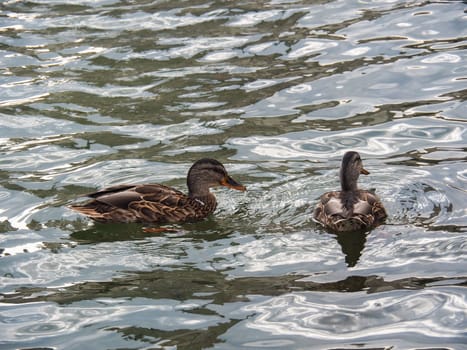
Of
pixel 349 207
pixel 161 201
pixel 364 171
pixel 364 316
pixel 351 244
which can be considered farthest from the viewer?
pixel 364 171

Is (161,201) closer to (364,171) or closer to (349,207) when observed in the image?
(349,207)

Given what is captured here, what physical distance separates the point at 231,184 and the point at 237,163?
3.08ft

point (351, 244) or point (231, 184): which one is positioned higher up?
point (231, 184)

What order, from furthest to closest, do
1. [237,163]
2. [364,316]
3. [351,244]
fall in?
[237,163] < [351,244] < [364,316]

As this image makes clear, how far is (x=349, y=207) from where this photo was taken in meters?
9.02

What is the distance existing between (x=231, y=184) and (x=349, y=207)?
1.44 m

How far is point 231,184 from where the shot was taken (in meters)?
10.0

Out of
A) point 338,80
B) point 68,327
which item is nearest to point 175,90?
point 338,80

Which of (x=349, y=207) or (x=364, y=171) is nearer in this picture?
(x=349, y=207)

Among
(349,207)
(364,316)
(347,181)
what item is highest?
(347,181)

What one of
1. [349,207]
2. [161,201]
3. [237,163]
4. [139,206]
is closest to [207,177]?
[161,201]

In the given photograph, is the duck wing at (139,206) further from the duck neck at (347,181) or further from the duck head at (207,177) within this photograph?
the duck neck at (347,181)

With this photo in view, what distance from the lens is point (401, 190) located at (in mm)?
9922

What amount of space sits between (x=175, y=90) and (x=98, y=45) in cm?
260
